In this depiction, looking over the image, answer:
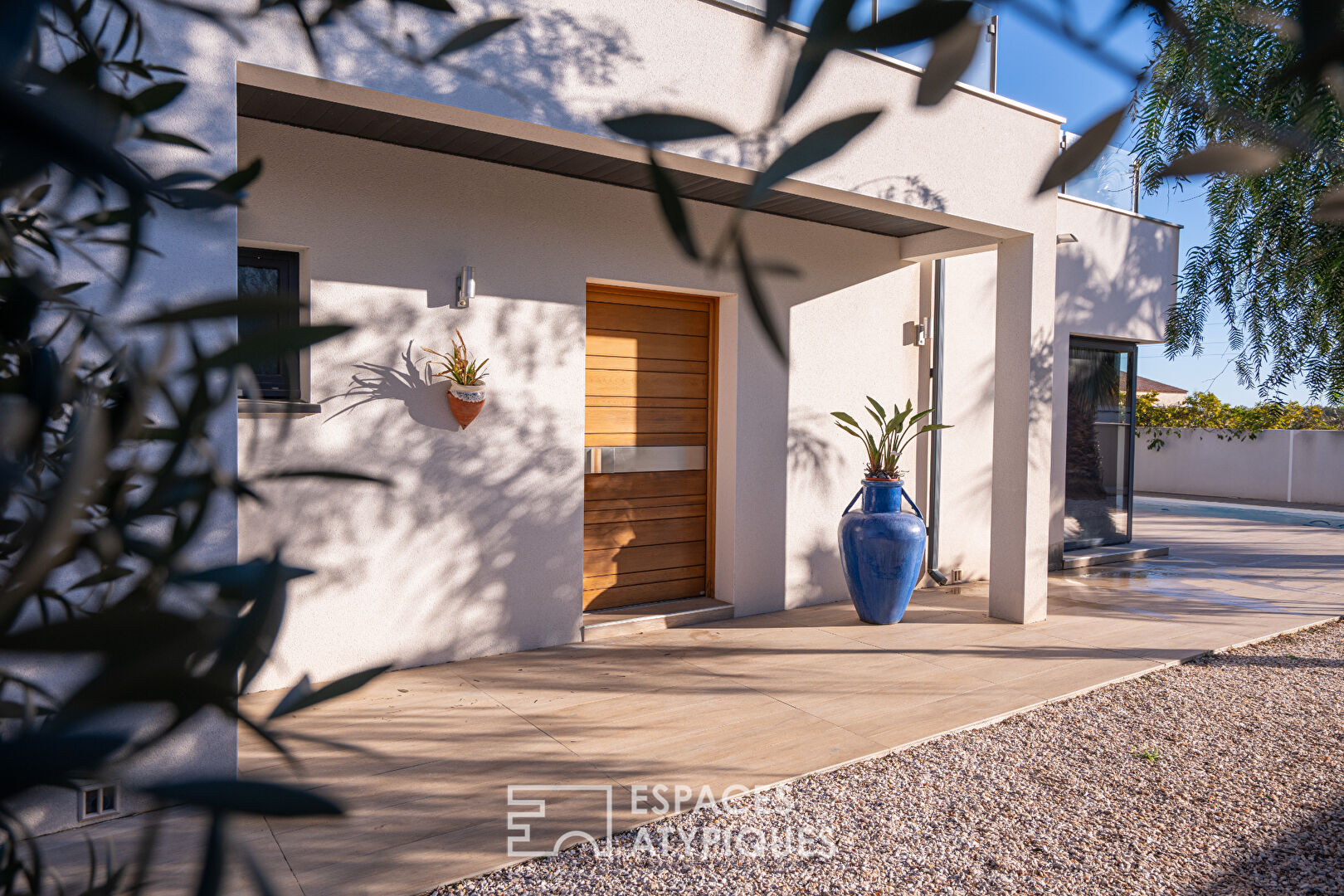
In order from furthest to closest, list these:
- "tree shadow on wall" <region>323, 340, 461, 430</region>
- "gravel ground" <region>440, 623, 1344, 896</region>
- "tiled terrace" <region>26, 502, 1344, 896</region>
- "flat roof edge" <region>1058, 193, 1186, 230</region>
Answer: "flat roof edge" <region>1058, 193, 1186, 230</region> → "tree shadow on wall" <region>323, 340, 461, 430</region> → "tiled terrace" <region>26, 502, 1344, 896</region> → "gravel ground" <region>440, 623, 1344, 896</region>

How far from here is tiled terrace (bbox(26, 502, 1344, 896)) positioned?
2.67m

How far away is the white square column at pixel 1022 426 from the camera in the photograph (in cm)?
533

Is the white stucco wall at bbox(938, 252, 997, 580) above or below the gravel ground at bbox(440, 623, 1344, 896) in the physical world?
above

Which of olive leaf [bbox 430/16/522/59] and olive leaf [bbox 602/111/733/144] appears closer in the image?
olive leaf [bbox 602/111/733/144]

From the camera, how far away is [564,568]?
15.6 ft

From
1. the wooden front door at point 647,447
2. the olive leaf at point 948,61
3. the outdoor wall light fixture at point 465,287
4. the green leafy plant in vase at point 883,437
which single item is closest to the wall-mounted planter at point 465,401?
the outdoor wall light fixture at point 465,287

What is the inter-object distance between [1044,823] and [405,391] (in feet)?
10.5

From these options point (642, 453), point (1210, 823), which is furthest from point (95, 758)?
point (642, 453)

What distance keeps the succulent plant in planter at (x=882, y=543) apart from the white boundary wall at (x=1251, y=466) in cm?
1144

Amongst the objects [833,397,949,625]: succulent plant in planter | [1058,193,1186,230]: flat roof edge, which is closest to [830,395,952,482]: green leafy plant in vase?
[833,397,949,625]: succulent plant in planter

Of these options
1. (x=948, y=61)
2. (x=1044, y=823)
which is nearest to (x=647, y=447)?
(x=1044, y=823)

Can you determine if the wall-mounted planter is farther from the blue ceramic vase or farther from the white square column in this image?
the white square column

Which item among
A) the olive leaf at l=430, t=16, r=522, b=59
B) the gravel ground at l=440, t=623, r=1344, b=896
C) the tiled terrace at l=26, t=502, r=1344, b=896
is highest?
the olive leaf at l=430, t=16, r=522, b=59

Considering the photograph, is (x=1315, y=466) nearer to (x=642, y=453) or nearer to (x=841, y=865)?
(x=642, y=453)
